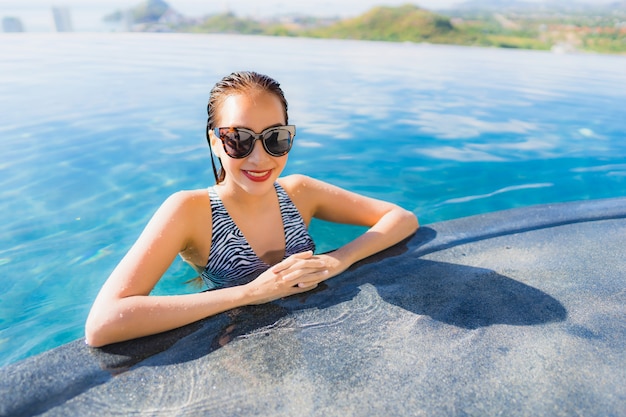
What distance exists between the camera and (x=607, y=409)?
1.57 metres

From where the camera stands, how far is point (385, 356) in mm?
1844

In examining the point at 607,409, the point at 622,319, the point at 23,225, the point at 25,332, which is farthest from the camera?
the point at 23,225

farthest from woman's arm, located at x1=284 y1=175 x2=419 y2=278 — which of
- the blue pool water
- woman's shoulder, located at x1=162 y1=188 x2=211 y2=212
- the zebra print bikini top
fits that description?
the blue pool water

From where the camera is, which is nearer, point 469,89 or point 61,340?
point 61,340

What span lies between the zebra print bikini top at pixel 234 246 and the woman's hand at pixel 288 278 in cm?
29

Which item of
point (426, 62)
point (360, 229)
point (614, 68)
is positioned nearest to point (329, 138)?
point (360, 229)

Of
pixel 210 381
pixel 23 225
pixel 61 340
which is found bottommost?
pixel 61 340

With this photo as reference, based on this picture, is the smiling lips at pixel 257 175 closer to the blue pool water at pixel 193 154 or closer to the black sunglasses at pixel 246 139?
the black sunglasses at pixel 246 139

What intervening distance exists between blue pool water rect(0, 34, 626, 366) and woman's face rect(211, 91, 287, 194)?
163 centimetres

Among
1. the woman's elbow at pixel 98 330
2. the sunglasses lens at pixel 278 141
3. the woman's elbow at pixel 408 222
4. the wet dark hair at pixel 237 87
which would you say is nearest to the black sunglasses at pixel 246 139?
the sunglasses lens at pixel 278 141

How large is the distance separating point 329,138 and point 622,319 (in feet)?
18.5

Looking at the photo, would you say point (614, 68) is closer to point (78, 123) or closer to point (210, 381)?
point (78, 123)

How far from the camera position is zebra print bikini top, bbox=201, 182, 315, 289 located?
7.73 ft

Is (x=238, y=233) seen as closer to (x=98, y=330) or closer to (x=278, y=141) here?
(x=278, y=141)
